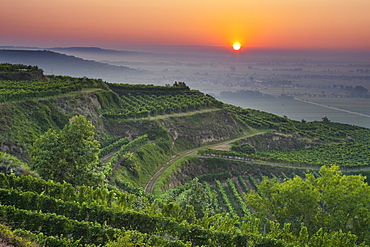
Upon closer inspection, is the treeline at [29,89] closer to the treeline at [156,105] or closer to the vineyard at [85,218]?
the treeline at [156,105]

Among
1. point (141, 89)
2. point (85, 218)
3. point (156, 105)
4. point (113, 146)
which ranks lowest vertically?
point (113, 146)

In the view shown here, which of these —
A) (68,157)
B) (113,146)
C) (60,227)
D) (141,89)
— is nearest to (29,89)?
(113,146)

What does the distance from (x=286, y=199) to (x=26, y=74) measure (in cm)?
7461

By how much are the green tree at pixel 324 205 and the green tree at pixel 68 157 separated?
23774mm

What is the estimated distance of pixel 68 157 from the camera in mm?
37781

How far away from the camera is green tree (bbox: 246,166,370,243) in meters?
39.9

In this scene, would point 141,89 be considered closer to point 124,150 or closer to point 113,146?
point 113,146

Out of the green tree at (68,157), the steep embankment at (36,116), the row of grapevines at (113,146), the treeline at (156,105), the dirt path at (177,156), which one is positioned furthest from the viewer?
the treeline at (156,105)

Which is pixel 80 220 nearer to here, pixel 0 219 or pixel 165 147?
pixel 0 219

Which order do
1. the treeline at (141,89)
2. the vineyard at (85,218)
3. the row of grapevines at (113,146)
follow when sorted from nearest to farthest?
the vineyard at (85,218) → the row of grapevines at (113,146) → the treeline at (141,89)

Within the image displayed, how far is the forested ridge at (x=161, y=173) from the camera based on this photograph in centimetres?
2980

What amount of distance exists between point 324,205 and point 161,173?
34802mm

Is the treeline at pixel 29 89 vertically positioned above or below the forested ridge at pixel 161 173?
above

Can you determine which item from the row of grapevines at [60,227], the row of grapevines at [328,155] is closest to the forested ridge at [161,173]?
the row of grapevines at [60,227]
